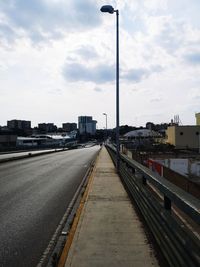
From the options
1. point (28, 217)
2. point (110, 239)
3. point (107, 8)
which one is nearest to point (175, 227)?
point (110, 239)

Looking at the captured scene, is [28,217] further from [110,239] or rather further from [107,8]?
[107,8]

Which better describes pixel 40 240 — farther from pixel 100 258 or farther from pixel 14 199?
pixel 14 199

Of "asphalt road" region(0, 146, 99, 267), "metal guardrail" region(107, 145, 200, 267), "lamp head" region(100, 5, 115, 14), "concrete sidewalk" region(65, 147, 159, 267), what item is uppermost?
"lamp head" region(100, 5, 115, 14)

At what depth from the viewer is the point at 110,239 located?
7.85 m

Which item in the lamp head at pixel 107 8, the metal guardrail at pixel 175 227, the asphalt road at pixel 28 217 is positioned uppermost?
the lamp head at pixel 107 8

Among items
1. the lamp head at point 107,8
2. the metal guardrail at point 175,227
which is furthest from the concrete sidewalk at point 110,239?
the lamp head at point 107,8

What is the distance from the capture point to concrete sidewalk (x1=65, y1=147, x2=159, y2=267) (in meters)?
6.53

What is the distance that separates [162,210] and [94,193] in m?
7.44

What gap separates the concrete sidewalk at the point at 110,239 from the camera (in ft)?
21.4

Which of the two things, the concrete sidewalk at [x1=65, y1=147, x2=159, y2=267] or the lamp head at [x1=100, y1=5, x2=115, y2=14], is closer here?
the concrete sidewalk at [x1=65, y1=147, x2=159, y2=267]

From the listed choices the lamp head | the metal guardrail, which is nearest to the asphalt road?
the metal guardrail

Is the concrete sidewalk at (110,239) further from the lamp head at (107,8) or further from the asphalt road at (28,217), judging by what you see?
the lamp head at (107,8)

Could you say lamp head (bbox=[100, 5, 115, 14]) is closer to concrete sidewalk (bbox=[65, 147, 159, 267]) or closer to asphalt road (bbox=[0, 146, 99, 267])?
asphalt road (bbox=[0, 146, 99, 267])

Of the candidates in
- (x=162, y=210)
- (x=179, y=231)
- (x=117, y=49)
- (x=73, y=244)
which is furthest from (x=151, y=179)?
(x=117, y=49)
